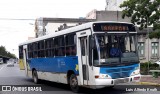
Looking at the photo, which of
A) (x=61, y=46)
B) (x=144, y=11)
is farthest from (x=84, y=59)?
(x=144, y=11)

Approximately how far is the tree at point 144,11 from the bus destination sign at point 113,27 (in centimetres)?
1479

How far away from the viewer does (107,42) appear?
1323 cm

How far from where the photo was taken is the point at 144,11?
95.3ft

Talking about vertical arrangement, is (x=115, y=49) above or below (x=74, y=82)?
above

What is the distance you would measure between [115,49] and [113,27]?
96 cm

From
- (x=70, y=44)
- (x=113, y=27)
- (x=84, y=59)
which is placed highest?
(x=113, y=27)

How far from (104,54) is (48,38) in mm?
6118

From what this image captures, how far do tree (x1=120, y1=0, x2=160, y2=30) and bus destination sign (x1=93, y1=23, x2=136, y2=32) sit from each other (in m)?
14.8

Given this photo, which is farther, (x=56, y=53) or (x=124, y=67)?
(x=56, y=53)

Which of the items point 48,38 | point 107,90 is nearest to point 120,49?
point 107,90

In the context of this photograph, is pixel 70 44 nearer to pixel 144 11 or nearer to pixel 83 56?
pixel 83 56

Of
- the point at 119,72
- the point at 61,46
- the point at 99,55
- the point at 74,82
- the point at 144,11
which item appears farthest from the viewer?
the point at 144,11

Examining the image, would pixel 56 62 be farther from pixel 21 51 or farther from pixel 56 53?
pixel 21 51

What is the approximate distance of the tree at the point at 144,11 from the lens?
93.9ft
